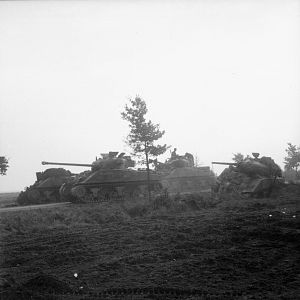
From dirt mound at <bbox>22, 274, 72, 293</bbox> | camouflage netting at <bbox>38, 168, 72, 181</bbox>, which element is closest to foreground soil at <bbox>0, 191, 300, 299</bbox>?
dirt mound at <bbox>22, 274, 72, 293</bbox>

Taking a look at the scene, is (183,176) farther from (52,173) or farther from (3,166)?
(3,166)

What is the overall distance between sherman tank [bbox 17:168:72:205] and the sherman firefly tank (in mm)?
1351

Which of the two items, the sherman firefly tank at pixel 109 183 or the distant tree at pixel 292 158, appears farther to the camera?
the distant tree at pixel 292 158

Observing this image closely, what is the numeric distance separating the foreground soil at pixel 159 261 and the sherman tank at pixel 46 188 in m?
13.9

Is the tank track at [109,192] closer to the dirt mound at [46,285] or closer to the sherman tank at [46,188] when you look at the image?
the sherman tank at [46,188]

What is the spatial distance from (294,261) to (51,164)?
69.5ft

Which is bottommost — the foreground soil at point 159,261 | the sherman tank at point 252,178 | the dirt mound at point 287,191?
the foreground soil at point 159,261

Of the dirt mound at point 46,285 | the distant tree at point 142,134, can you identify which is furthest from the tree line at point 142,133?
the dirt mound at point 46,285

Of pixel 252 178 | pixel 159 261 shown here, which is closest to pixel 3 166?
pixel 252 178

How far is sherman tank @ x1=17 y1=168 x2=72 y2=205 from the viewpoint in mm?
24894

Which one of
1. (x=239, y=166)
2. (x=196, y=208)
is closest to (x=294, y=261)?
(x=196, y=208)

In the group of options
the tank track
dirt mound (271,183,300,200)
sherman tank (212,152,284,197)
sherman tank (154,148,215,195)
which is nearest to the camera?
dirt mound (271,183,300,200)

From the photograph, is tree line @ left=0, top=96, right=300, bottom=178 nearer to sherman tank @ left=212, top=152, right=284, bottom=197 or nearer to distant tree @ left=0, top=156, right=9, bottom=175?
sherman tank @ left=212, top=152, right=284, bottom=197

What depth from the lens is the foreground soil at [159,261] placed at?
5.16 m
